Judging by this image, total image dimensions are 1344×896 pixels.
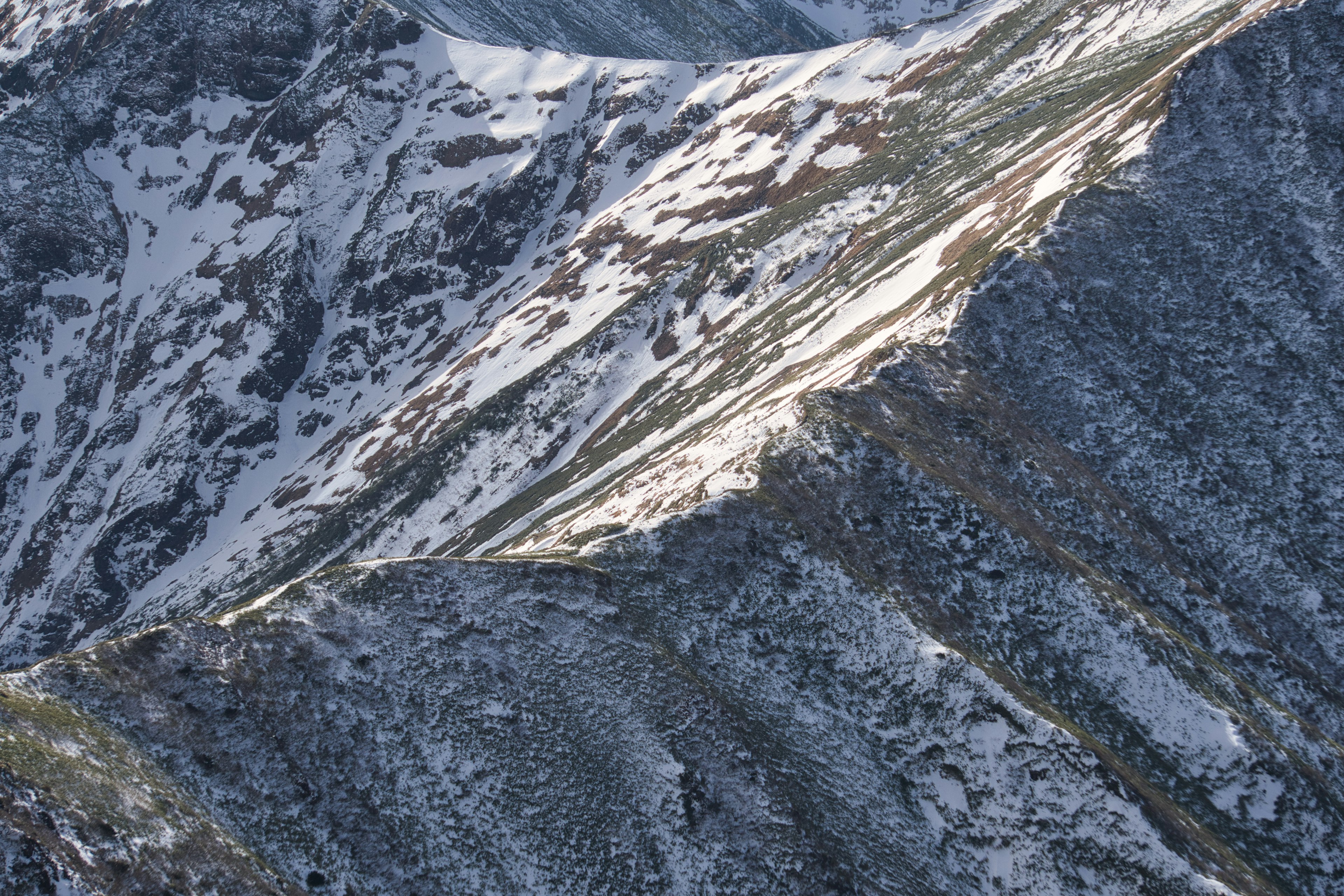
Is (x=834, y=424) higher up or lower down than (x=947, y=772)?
higher up

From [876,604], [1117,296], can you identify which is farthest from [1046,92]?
[876,604]

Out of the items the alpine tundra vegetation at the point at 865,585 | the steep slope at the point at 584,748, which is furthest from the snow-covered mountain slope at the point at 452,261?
the steep slope at the point at 584,748

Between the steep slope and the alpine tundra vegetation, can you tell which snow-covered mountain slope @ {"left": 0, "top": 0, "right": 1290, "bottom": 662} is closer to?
the alpine tundra vegetation

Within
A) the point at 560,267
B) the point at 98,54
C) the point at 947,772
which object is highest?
the point at 98,54

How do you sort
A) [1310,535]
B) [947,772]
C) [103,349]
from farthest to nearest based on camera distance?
[103,349], [1310,535], [947,772]

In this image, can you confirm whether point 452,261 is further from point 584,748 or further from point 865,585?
point 584,748

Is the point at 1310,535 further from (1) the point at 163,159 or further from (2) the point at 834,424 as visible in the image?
(1) the point at 163,159

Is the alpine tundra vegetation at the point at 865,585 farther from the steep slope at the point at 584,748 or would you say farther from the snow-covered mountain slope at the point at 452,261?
the snow-covered mountain slope at the point at 452,261

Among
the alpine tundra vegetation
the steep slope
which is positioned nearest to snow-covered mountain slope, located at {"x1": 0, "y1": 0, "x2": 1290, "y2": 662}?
the alpine tundra vegetation
